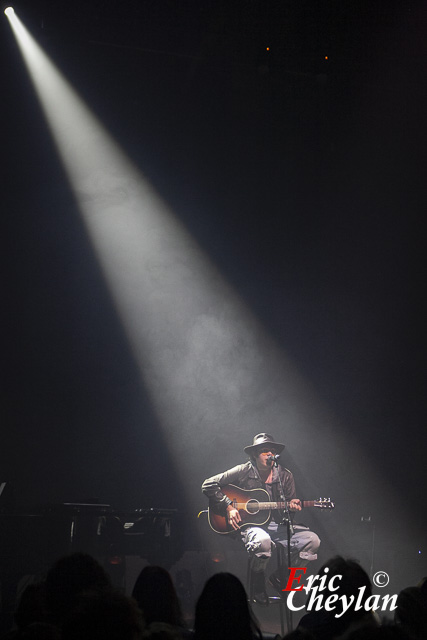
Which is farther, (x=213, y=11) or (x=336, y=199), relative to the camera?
(x=336, y=199)

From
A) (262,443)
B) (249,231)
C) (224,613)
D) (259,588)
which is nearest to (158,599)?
(224,613)

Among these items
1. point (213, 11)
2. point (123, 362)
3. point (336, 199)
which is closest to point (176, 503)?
point (123, 362)

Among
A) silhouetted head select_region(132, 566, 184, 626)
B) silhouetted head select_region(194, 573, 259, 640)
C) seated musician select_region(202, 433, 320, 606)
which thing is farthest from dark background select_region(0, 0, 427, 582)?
silhouetted head select_region(194, 573, 259, 640)

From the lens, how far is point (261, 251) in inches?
339

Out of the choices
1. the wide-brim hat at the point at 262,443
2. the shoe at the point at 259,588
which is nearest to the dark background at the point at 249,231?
the wide-brim hat at the point at 262,443

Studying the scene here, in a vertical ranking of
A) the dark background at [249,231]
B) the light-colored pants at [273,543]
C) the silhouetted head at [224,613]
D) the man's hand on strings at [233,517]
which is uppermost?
the dark background at [249,231]

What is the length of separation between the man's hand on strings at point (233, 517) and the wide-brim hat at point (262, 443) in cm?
89

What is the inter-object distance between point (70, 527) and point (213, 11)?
6085 millimetres

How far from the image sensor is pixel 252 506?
6.48 meters

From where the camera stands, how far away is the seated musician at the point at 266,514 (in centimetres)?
609

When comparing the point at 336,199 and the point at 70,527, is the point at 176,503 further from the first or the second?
the point at 336,199

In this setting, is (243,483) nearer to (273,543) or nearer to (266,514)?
(266,514)

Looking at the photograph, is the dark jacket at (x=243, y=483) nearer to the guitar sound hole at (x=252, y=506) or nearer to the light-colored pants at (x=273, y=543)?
the guitar sound hole at (x=252, y=506)

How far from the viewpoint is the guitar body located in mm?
6418
